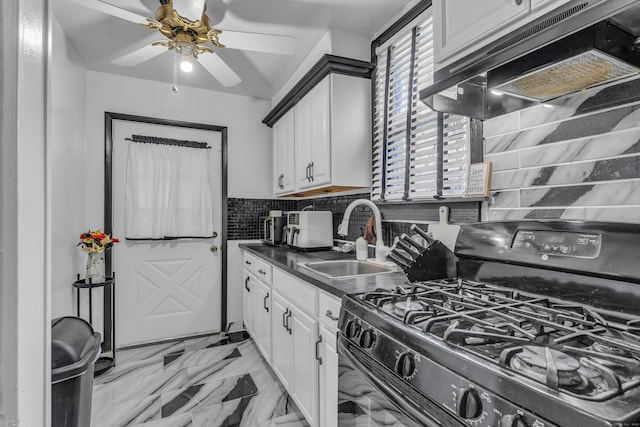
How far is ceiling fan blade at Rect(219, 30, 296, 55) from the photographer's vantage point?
73.6 inches

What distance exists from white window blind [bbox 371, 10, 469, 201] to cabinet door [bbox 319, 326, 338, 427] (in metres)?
0.91

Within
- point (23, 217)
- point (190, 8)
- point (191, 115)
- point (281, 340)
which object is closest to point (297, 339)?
point (281, 340)

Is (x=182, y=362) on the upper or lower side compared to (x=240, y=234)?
lower

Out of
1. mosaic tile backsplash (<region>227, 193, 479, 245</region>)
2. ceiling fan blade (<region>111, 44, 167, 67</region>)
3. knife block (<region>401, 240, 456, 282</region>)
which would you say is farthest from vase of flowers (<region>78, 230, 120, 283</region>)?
knife block (<region>401, 240, 456, 282</region>)

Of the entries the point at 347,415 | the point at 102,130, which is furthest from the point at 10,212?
the point at 102,130

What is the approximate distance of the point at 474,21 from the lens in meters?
Result: 1.13

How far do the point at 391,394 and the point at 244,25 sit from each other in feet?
7.51

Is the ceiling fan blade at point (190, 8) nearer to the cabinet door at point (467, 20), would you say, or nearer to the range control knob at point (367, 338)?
the cabinet door at point (467, 20)

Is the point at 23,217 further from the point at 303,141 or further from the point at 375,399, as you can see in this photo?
the point at 303,141

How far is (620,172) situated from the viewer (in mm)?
1078

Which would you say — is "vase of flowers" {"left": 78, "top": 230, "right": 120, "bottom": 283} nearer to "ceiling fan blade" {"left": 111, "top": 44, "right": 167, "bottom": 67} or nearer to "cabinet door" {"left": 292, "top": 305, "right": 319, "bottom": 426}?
"ceiling fan blade" {"left": 111, "top": 44, "right": 167, "bottom": 67}

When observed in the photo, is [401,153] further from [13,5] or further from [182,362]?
[182,362]

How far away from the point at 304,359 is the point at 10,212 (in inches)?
58.1

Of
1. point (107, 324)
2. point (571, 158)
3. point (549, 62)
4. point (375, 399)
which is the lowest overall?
point (107, 324)
